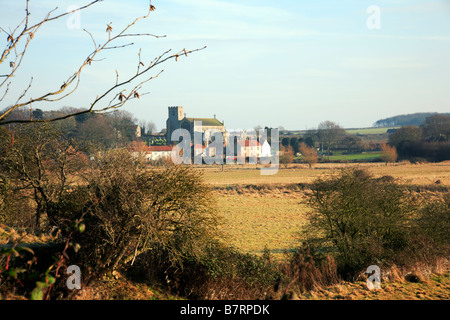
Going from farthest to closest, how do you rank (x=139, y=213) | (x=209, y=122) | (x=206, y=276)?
(x=209, y=122) < (x=206, y=276) < (x=139, y=213)

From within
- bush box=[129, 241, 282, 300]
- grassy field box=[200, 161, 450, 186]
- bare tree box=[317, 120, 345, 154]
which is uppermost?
bare tree box=[317, 120, 345, 154]

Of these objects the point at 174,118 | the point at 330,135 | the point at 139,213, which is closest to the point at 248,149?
the point at 330,135

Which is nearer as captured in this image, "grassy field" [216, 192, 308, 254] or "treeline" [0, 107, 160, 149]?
"grassy field" [216, 192, 308, 254]

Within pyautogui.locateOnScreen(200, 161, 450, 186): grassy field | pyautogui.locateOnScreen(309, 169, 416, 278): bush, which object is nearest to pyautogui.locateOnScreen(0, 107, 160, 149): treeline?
pyautogui.locateOnScreen(200, 161, 450, 186): grassy field

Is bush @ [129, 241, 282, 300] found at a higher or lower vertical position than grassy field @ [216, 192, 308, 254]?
higher

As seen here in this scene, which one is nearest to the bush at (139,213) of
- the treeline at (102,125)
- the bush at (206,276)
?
the bush at (206,276)

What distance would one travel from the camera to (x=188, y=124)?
138m

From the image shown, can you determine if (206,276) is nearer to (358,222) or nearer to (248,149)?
(358,222)

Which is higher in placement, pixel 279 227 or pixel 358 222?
pixel 358 222

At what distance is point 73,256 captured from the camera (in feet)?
39.5

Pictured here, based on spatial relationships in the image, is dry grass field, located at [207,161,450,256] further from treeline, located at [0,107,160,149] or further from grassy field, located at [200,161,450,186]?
treeline, located at [0,107,160,149]

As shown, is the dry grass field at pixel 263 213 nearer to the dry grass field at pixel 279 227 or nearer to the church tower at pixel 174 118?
the dry grass field at pixel 279 227

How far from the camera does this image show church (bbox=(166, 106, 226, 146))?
439ft
